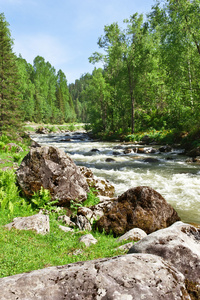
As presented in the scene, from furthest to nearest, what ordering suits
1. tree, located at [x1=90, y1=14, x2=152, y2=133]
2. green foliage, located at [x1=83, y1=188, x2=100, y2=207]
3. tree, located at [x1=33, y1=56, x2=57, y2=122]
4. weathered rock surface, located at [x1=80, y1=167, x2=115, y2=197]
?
tree, located at [x1=33, y1=56, x2=57, y2=122] → tree, located at [x1=90, y1=14, x2=152, y2=133] → weathered rock surface, located at [x1=80, y1=167, x2=115, y2=197] → green foliage, located at [x1=83, y1=188, x2=100, y2=207]

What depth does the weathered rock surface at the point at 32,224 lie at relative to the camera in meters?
5.52

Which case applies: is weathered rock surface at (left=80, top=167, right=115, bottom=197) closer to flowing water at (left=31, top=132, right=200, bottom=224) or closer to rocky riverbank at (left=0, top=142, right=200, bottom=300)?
flowing water at (left=31, top=132, right=200, bottom=224)

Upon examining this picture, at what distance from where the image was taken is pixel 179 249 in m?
3.03

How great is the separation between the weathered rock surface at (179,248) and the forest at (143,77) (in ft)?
63.3

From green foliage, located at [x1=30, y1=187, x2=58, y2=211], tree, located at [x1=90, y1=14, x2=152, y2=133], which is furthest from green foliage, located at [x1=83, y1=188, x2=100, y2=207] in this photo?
tree, located at [x1=90, y1=14, x2=152, y2=133]

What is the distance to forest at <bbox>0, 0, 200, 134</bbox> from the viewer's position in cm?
1953

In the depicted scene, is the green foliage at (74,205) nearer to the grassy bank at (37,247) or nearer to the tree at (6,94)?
the grassy bank at (37,247)

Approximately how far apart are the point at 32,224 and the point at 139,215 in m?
3.47

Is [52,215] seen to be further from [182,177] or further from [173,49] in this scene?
[173,49]

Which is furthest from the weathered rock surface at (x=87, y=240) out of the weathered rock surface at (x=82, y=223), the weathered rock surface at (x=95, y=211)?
the weathered rock surface at (x=95, y=211)

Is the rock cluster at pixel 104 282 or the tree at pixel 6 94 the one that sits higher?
the tree at pixel 6 94

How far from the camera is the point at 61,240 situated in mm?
5371

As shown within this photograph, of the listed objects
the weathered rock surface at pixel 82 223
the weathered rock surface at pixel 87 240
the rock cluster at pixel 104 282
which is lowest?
the weathered rock surface at pixel 82 223

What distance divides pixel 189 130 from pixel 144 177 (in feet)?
42.9
